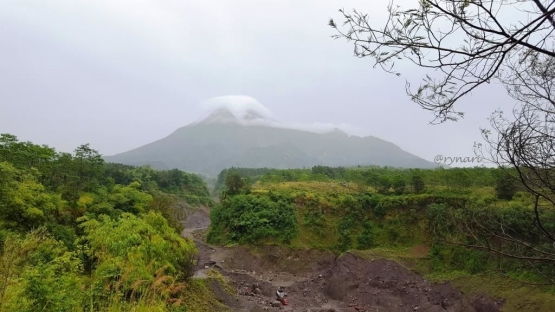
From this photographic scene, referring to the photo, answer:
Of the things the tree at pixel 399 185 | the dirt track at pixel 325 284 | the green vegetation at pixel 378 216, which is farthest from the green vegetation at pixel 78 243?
the tree at pixel 399 185

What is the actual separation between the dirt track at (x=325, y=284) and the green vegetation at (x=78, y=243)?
480 centimetres

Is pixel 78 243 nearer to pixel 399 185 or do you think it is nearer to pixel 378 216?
pixel 378 216

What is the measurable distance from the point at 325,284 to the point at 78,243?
486 inches

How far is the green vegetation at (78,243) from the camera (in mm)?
4047

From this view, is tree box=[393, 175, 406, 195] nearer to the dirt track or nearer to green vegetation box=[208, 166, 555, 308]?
green vegetation box=[208, 166, 555, 308]

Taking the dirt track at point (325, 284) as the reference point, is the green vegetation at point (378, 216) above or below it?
above

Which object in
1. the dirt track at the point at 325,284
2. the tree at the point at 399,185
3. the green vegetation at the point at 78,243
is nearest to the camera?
the green vegetation at the point at 78,243

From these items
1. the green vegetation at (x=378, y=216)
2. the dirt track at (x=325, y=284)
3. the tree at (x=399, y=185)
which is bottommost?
the dirt track at (x=325, y=284)

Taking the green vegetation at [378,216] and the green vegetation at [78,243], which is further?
the green vegetation at [378,216]

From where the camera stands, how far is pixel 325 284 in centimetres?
1747

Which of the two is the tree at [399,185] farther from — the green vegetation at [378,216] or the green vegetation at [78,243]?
the green vegetation at [78,243]

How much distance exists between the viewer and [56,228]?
32.3ft

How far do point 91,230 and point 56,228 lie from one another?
151cm

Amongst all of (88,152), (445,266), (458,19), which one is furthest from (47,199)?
(445,266)
